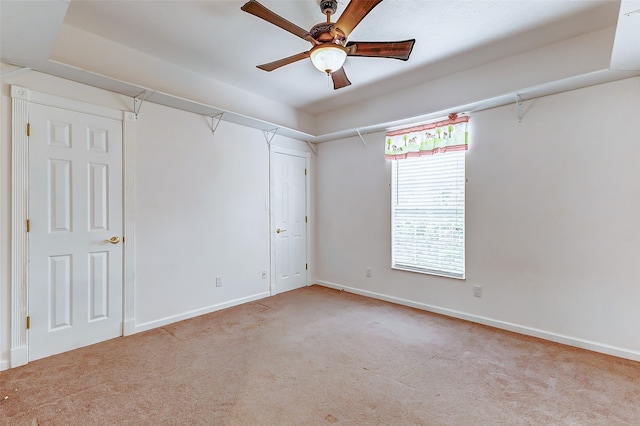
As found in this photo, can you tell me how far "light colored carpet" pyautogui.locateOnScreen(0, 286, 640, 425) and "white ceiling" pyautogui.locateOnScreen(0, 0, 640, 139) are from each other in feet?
8.03

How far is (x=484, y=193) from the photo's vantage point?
333 cm

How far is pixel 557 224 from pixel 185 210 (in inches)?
155

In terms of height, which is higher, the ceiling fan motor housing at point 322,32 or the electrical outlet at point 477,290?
the ceiling fan motor housing at point 322,32

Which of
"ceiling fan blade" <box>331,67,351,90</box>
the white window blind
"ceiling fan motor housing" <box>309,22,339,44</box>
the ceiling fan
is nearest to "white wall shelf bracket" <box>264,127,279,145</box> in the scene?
"ceiling fan blade" <box>331,67,351,90</box>

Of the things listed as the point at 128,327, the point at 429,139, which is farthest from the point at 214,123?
the point at 429,139

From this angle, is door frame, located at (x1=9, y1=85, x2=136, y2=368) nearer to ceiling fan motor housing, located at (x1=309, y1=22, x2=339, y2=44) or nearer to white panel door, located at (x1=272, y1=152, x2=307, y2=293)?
ceiling fan motor housing, located at (x1=309, y1=22, x2=339, y2=44)

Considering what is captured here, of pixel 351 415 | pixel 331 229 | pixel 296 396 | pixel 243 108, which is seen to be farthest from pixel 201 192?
pixel 351 415

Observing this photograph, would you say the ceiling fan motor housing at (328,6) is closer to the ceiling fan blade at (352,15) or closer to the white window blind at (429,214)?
the ceiling fan blade at (352,15)

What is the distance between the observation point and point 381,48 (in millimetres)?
2266

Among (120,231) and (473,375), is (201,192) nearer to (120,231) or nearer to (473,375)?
(120,231)

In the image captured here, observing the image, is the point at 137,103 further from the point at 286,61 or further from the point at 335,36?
the point at 335,36

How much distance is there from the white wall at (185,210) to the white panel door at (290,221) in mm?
234

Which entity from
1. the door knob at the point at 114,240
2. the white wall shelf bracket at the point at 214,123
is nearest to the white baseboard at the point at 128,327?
the door knob at the point at 114,240

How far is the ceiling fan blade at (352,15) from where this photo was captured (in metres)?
1.82
